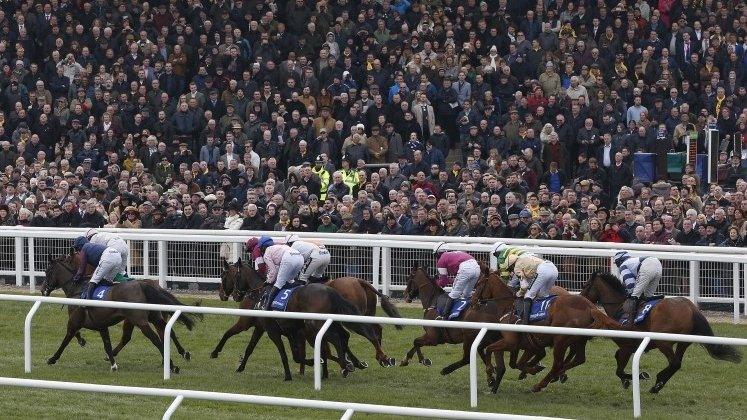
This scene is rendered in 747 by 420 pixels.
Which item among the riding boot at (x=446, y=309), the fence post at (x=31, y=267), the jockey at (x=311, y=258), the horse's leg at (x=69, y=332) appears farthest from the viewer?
the fence post at (x=31, y=267)

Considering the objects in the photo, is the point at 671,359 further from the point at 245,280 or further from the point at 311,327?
the point at 245,280

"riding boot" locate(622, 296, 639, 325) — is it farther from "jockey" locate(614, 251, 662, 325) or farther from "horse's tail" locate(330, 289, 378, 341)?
"horse's tail" locate(330, 289, 378, 341)

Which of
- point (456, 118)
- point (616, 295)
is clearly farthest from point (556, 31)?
point (616, 295)

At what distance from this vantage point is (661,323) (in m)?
11.6

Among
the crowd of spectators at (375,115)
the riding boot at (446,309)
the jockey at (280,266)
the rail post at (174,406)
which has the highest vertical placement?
the crowd of spectators at (375,115)

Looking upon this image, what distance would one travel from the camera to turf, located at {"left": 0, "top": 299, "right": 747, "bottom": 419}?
33.3 ft

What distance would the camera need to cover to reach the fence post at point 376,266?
15.8m

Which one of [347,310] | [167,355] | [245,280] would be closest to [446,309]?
[347,310]

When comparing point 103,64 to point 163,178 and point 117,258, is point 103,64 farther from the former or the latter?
point 117,258

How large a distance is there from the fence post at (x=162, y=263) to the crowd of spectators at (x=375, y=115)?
0.86 metres

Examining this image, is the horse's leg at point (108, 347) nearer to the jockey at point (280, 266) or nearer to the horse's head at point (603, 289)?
the jockey at point (280, 266)

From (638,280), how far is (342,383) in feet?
7.62

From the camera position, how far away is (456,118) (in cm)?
2012

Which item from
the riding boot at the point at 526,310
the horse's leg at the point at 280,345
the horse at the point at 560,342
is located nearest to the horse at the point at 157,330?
the horse's leg at the point at 280,345
